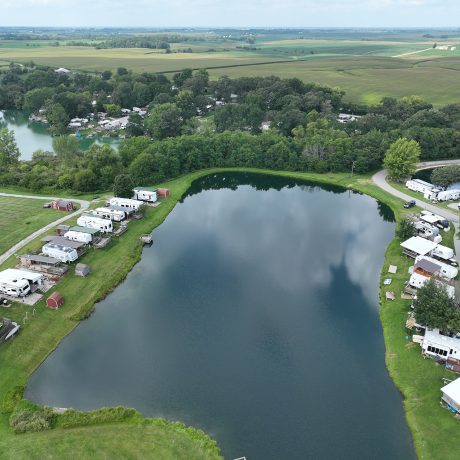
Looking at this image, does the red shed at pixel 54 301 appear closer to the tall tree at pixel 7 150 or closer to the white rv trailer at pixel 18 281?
the white rv trailer at pixel 18 281

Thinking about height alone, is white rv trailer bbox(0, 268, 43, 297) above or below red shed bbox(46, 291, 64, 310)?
above

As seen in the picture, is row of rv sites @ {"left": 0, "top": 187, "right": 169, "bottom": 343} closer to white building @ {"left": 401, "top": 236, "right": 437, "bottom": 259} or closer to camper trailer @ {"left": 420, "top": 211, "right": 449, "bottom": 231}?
white building @ {"left": 401, "top": 236, "right": 437, "bottom": 259}

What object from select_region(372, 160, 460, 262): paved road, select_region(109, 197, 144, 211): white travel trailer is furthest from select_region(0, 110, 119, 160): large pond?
select_region(372, 160, 460, 262): paved road

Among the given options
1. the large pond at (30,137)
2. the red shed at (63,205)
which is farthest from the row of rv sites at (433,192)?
the large pond at (30,137)

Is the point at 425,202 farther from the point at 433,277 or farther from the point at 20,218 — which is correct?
the point at 20,218

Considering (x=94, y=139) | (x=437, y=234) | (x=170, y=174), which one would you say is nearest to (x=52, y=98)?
(x=94, y=139)

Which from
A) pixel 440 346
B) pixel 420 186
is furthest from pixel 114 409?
pixel 420 186

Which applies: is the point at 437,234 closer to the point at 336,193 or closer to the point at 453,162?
the point at 336,193
